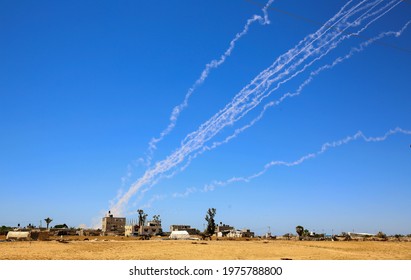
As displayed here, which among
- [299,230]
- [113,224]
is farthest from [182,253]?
[113,224]

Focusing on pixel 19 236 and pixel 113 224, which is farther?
pixel 113 224

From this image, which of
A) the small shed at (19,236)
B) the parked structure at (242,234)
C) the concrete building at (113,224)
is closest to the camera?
the small shed at (19,236)

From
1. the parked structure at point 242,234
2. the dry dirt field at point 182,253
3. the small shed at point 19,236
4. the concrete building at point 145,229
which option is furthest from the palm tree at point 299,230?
the small shed at point 19,236

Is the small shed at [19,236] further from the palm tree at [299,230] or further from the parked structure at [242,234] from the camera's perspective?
the palm tree at [299,230]

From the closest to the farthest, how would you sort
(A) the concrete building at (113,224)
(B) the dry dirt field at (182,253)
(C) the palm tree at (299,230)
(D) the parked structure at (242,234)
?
(B) the dry dirt field at (182,253)
(C) the palm tree at (299,230)
(D) the parked structure at (242,234)
(A) the concrete building at (113,224)

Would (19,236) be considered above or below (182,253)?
above

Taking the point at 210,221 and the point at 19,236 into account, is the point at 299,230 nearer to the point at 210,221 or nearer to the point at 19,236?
the point at 210,221

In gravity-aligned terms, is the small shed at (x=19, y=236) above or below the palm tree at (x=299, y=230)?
above

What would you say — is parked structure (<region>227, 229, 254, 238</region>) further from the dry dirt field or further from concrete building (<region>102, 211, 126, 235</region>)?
the dry dirt field

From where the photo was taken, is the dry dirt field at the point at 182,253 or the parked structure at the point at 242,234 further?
the parked structure at the point at 242,234

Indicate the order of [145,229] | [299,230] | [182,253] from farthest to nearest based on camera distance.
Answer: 1. [145,229]
2. [299,230]
3. [182,253]
